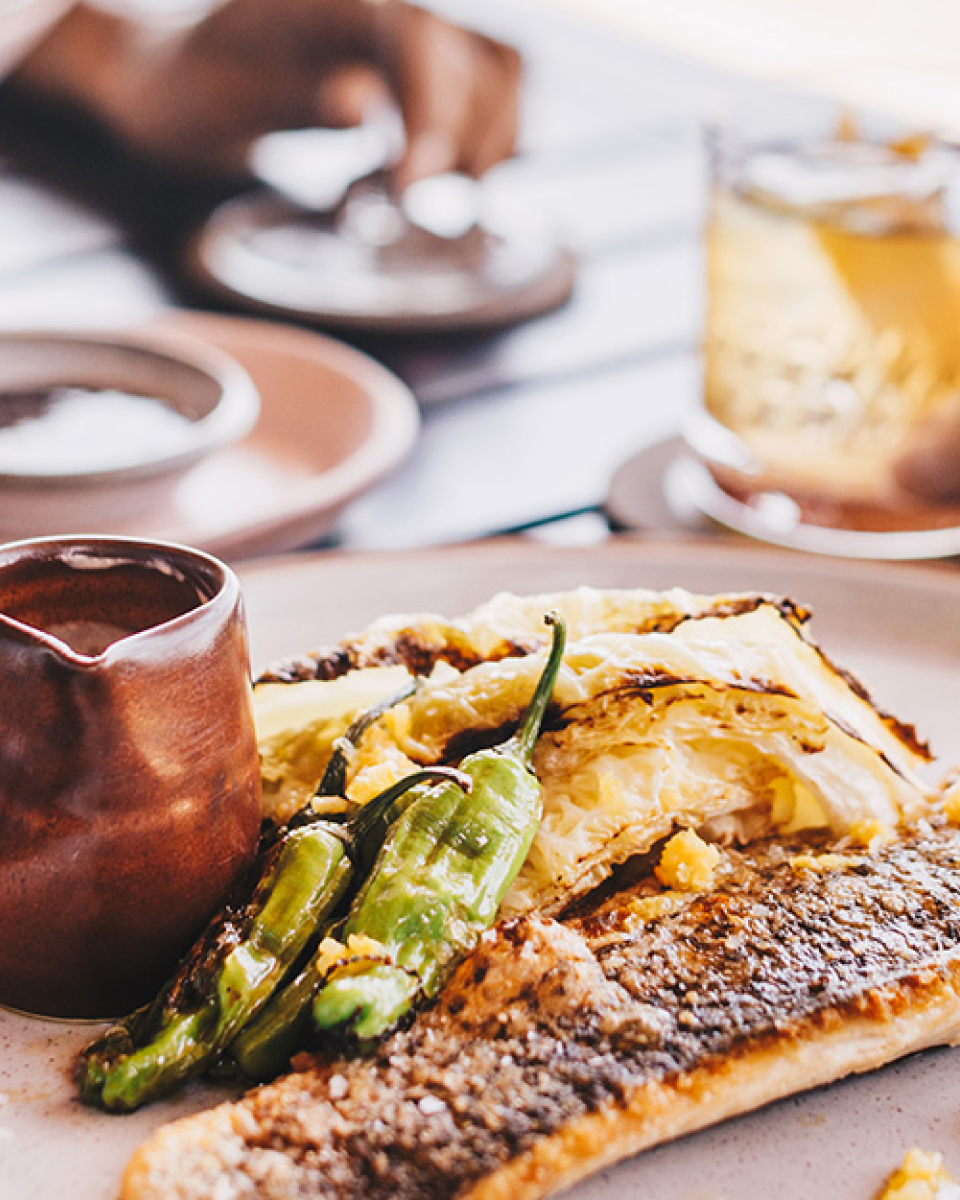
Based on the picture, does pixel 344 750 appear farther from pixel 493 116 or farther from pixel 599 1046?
pixel 493 116

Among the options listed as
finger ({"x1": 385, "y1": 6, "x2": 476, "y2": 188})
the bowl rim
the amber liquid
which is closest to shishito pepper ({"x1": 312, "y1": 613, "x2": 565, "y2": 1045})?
the bowl rim

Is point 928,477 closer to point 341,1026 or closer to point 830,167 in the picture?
point 830,167

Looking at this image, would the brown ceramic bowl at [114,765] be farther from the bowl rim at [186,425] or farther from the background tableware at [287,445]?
the bowl rim at [186,425]

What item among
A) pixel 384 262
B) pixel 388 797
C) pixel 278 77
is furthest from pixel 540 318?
pixel 388 797

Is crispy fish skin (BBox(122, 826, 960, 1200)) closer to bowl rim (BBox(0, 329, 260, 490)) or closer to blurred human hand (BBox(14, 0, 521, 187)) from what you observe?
bowl rim (BBox(0, 329, 260, 490))

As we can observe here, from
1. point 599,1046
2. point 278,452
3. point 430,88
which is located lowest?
point 278,452
